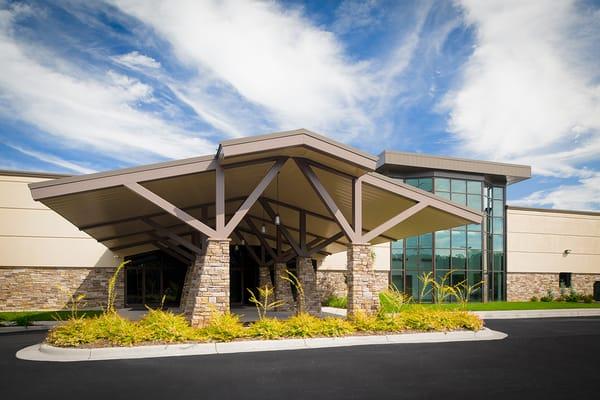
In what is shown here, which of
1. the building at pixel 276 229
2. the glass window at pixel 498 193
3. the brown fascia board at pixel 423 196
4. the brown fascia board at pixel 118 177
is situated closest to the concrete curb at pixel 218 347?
the building at pixel 276 229

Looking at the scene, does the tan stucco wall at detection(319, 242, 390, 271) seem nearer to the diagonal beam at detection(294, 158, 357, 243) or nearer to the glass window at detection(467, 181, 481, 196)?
the glass window at detection(467, 181, 481, 196)

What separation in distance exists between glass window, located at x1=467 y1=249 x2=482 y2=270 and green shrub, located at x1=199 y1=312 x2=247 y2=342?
72.8 ft

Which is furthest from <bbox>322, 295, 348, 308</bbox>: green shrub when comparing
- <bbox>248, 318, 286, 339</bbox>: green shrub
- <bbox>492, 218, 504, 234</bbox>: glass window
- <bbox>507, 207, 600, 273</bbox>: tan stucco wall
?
<bbox>248, 318, 286, 339</bbox>: green shrub

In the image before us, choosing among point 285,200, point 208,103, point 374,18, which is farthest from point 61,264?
point 374,18

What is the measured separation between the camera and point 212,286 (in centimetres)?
1317

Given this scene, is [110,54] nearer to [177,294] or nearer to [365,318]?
[177,294]

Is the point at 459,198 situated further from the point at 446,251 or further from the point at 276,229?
the point at 276,229

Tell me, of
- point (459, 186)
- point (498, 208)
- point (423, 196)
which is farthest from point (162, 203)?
point (498, 208)

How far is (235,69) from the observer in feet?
81.6

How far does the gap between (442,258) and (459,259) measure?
3.89ft

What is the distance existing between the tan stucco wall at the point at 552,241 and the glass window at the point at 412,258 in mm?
7076

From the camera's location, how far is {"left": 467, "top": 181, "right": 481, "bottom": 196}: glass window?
3038 centimetres

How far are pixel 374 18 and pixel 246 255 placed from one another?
16225 millimetres

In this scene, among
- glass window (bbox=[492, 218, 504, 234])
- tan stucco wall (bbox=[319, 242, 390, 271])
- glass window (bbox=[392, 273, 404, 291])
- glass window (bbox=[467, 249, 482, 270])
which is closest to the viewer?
tan stucco wall (bbox=[319, 242, 390, 271])
